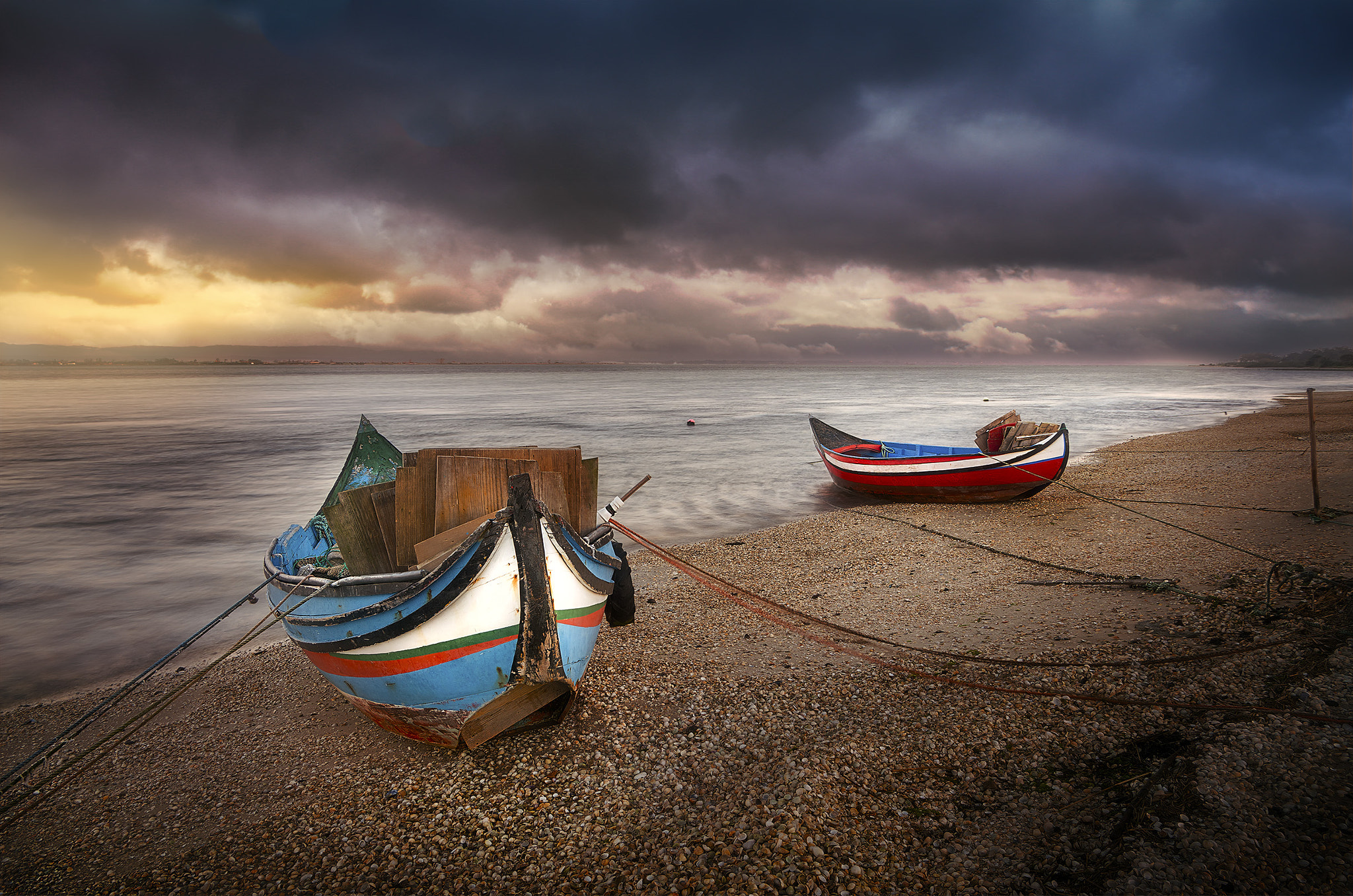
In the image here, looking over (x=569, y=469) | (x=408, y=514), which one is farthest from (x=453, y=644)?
(x=569, y=469)

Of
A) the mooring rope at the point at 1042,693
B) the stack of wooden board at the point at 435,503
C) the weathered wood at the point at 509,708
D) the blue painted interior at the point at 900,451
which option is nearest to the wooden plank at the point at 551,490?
the stack of wooden board at the point at 435,503

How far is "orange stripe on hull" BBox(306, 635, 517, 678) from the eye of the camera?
4.66 meters

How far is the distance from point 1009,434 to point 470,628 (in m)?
14.6

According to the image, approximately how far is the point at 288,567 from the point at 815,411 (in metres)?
48.5

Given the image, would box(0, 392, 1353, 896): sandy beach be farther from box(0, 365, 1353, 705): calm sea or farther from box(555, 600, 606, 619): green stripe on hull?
box(0, 365, 1353, 705): calm sea

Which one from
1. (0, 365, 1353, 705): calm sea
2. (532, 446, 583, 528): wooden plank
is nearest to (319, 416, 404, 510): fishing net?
(0, 365, 1353, 705): calm sea

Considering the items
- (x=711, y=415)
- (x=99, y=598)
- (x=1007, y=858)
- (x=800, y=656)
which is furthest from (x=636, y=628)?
(x=711, y=415)

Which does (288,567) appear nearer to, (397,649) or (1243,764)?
(397,649)

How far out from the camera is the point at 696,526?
588 inches

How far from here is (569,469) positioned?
6145 millimetres

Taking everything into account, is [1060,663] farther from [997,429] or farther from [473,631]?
[997,429]

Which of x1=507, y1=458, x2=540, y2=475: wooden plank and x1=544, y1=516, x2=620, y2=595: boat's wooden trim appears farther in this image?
x1=507, y1=458, x2=540, y2=475: wooden plank

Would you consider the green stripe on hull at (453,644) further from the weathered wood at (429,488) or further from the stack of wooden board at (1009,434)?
the stack of wooden board at (1009,434)

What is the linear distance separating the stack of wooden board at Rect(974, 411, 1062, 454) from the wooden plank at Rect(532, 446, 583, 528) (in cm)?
1211
